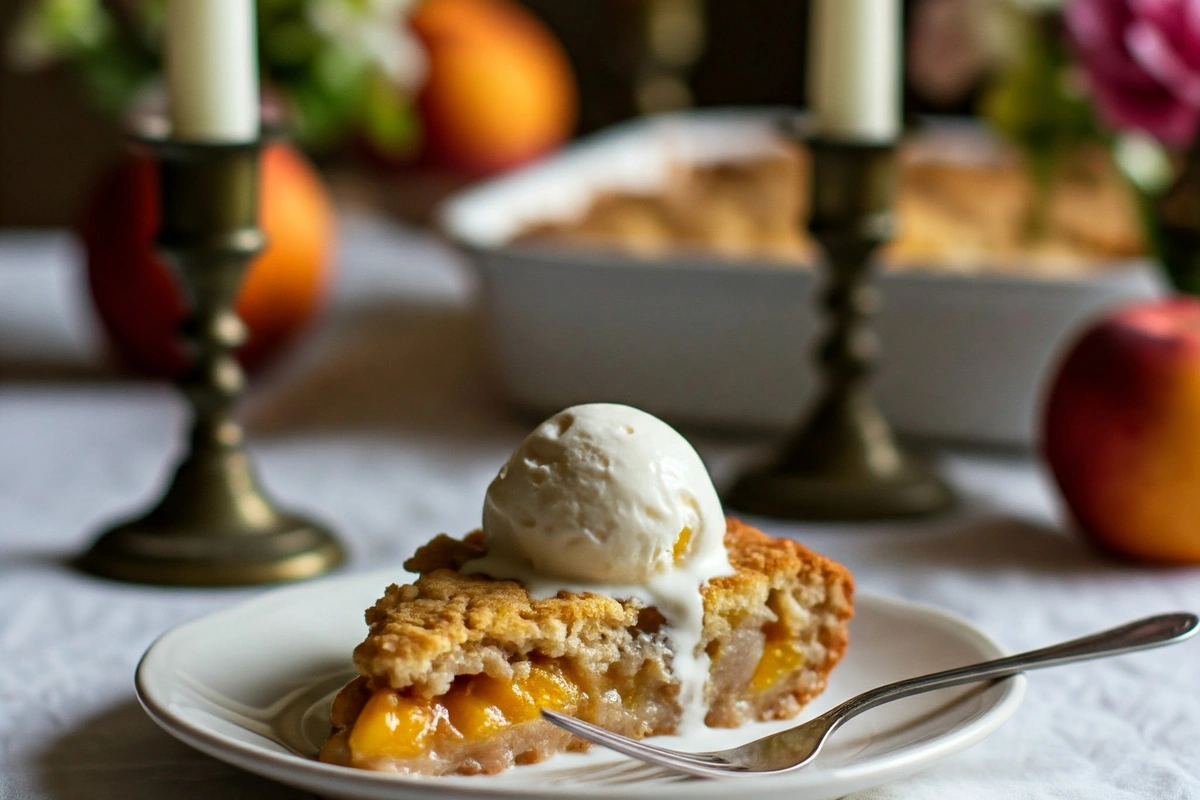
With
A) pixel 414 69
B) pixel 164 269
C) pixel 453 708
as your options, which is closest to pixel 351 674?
pixel 453 708

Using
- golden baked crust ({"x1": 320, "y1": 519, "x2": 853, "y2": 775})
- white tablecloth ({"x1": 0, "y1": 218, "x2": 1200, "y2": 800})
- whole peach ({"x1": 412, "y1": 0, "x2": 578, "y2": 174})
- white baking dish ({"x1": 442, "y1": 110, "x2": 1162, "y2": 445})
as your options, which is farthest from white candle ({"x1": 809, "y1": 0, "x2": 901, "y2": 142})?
whole peach ({"x1": 412, "y1": 0, "x2": 578, "y2": 174})

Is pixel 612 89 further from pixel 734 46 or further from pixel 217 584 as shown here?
pixel 217 584

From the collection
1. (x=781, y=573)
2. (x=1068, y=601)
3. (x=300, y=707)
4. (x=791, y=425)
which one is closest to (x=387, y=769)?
Result: (x=300, y=707)

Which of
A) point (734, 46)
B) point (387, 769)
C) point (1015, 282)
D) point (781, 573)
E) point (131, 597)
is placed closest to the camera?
point (387, 769)

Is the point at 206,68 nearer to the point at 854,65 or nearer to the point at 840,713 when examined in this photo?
the point at 854,65

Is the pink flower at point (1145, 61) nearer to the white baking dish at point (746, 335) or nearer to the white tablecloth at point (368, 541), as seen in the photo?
the white baking dish at point (746, 335)

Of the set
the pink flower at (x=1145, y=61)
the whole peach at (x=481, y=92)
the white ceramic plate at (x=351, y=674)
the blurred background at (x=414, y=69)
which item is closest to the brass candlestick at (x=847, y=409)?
the pink flower at (x=1145, y=61)
